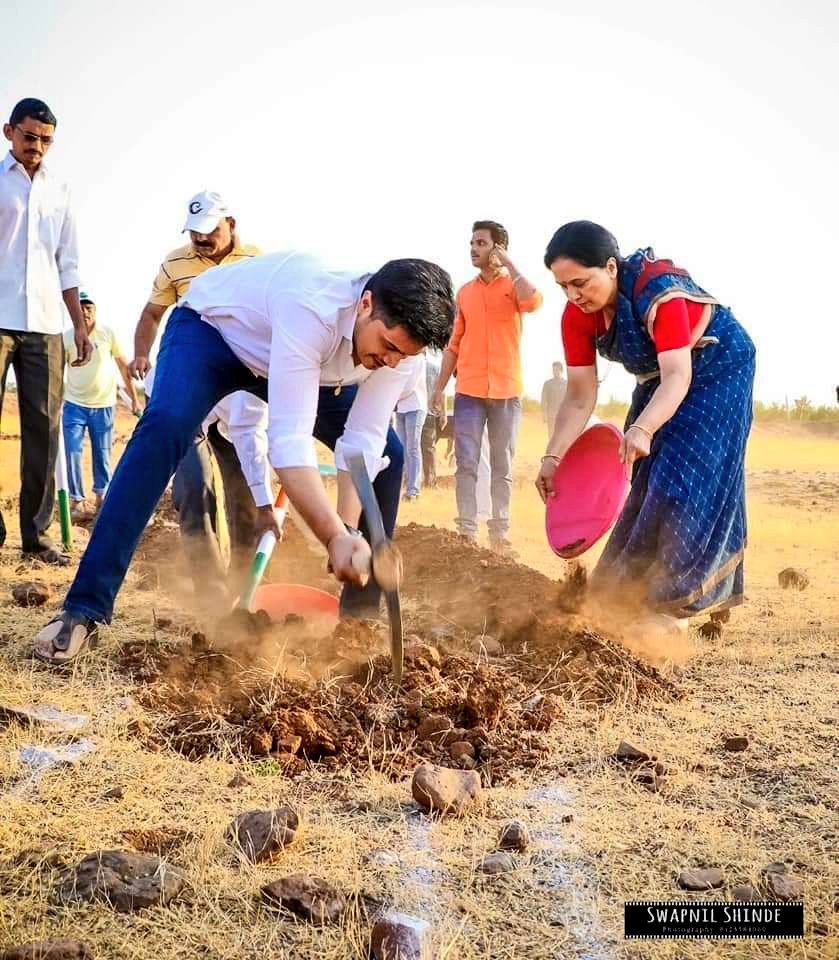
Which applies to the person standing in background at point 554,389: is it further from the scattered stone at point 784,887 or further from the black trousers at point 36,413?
the scattered stone at point 784,887

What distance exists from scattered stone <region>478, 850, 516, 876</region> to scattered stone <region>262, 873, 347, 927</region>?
330 millimetres

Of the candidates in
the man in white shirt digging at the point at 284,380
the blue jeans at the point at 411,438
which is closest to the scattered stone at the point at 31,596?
the man in white shirt digging at the point at 284,380

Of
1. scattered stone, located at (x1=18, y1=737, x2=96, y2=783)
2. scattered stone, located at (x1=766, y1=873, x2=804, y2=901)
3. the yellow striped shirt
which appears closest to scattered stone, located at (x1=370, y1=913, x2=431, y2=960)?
scattered stone, located at (x1=766, y1=873, x2=804, y2=901)

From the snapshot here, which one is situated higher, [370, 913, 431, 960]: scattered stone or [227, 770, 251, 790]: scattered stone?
[370, 913, 431, 960]: scattered stone

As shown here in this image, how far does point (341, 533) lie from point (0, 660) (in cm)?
129

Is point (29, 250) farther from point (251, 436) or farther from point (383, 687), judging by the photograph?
point (383, 687)

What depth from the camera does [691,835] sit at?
90.4 inches

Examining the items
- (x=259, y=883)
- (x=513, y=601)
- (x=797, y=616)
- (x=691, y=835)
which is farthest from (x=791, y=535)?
(x=259, y=883)

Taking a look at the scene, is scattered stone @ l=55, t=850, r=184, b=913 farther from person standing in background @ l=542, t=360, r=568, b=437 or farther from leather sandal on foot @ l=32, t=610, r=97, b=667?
person standing in background @ l=542, t=360, r=568, b=437

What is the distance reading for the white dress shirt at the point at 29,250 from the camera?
5.00 meters

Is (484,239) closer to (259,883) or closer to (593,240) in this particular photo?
(593,240)

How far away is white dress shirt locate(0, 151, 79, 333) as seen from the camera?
5004mm

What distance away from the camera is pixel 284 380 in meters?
2.75

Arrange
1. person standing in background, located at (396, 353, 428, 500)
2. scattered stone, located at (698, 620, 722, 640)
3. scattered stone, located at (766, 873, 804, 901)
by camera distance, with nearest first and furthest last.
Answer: scattered stone, located at (766, 873, 804, 901)
scattered stone, located at (698, 620, 722, 640)
person standing in background, located at (396, 353, 428, 500)
